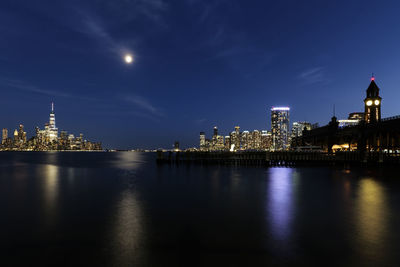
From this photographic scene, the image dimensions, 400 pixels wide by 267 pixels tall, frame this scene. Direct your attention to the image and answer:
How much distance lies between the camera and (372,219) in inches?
607

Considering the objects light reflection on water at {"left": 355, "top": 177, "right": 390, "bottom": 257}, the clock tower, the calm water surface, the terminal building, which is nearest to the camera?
the calm water surface

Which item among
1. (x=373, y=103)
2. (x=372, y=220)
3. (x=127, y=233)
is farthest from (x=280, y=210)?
(x=373, y=103)

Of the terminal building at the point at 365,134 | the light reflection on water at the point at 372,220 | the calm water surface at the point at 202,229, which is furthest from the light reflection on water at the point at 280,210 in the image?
the terminal building at the point at 365,134

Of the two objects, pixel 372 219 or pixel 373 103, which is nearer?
pixel 372 219

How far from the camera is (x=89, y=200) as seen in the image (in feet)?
72.1

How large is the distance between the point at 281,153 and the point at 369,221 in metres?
54.9

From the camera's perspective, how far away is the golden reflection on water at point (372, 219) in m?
11.2

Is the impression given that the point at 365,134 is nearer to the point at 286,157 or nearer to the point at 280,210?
the point at 286,157

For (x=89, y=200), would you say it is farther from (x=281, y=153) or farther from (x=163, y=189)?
(x=281, y=153)

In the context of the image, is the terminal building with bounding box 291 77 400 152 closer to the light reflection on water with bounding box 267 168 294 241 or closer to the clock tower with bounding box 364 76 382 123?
the clock tower with bounding box 364 76 382 123

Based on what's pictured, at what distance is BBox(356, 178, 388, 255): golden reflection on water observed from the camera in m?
11.2

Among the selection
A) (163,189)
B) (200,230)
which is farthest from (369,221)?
(163,189)

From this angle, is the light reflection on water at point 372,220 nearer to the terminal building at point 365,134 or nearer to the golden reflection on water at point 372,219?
the golden reflection on water at point 372,219

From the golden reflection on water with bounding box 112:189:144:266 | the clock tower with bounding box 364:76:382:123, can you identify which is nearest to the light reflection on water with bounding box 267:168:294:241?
the golden reflection on water with bounding box 112:189:144:266
